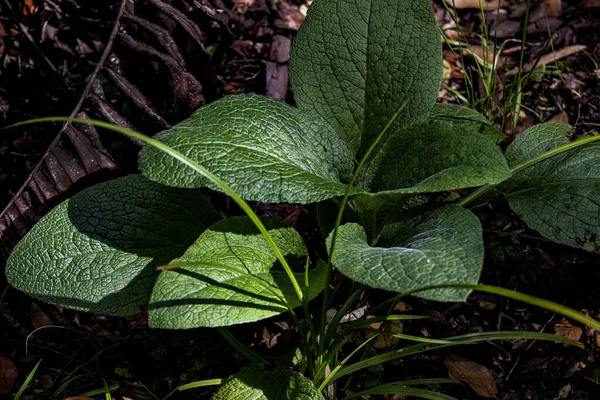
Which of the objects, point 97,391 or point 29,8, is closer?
point 97,391

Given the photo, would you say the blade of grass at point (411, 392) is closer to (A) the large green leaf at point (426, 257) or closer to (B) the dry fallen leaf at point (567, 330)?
(A) the large green leaf at point (426, 257)

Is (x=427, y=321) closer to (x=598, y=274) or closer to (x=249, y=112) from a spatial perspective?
(x=598, y=274)

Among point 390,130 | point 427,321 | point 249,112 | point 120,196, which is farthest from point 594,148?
point 120,196

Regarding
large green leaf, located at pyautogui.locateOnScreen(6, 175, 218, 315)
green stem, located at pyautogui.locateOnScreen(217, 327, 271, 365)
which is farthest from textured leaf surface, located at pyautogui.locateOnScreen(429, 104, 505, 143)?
green stem, located at pyautogui.locateOnScreen(217, 327, 271, 365)

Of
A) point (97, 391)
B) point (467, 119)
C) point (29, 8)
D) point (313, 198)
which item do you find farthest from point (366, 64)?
point (29, 8)

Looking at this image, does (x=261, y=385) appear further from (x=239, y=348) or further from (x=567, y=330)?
(x=567, y=330)
